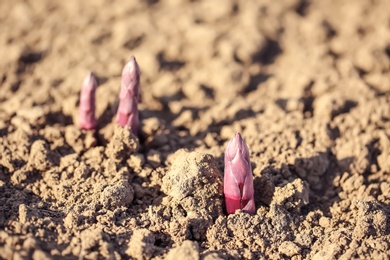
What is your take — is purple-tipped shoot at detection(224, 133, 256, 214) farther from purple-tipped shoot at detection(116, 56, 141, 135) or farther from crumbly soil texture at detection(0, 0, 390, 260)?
purple-tipped shoot at detection(116, 56, 141, 135)

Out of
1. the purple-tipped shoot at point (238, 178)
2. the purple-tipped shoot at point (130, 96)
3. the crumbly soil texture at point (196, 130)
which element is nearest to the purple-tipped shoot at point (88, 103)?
the crumbly soil texture at point (196, 130)

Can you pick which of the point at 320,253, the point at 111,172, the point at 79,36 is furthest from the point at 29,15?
the point at 320,253

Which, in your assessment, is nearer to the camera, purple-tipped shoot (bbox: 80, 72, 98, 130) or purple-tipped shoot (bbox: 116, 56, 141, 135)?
purple-tipped shoot (bbox: 116, 56, 141, 135)

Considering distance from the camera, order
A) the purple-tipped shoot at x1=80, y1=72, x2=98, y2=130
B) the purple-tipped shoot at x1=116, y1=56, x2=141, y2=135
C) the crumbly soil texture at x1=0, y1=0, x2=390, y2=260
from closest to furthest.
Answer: the crumbly soil texture at x1=0, y1=0, x2=390, y2=260, the purple-tipped shoot at x1=116, y1=56, x2=141, y2=135, the purple-tipped shoot at x1=80, y1=72, x2=98, y2=130

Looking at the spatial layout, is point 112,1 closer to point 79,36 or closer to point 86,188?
point 79,36

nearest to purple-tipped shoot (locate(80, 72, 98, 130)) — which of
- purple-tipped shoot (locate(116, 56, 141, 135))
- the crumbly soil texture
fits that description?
the crumbly soil texture

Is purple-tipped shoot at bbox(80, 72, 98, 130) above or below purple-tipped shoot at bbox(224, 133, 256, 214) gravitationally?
above

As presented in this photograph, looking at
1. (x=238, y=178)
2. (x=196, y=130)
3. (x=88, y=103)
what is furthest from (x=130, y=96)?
(x=238, y=178)

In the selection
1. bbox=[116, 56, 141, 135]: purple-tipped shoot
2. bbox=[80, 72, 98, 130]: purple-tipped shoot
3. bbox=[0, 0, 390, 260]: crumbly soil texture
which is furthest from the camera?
bbox=[80, 72, 98, 130]: purple-tipped shoot
